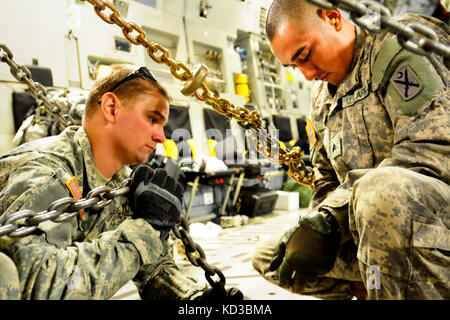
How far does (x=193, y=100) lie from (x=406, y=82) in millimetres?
4447

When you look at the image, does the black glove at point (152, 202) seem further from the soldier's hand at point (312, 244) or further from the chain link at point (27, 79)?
the chain link at point (27, 79)

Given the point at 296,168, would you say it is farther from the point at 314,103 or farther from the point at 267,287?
the point at 267,287

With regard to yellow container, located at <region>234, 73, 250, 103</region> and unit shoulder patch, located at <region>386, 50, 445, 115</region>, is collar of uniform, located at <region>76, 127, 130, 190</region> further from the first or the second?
yellow container, located at <region>234, 73, 250, 103</region>

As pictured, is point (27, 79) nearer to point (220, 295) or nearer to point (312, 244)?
point (220, 295)

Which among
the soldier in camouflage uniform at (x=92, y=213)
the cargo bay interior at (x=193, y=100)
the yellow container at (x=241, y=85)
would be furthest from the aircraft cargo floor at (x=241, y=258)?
the yellow container at (x=241, y=85)

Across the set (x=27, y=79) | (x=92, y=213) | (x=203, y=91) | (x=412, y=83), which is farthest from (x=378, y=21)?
(x=27, y=79)

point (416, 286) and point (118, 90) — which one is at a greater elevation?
point (118, 90)

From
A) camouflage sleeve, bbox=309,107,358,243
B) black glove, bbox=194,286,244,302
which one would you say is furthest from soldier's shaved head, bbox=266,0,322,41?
black glove, bbox=194,286,244,302

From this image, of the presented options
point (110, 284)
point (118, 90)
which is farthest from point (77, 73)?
point (110, 284)

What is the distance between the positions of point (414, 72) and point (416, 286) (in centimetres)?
68

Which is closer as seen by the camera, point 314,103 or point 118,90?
point 118,90

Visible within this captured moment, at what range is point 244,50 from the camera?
6695 mm

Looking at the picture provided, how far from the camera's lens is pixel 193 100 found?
17.2 feet

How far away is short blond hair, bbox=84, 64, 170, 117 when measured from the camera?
4.48ft
